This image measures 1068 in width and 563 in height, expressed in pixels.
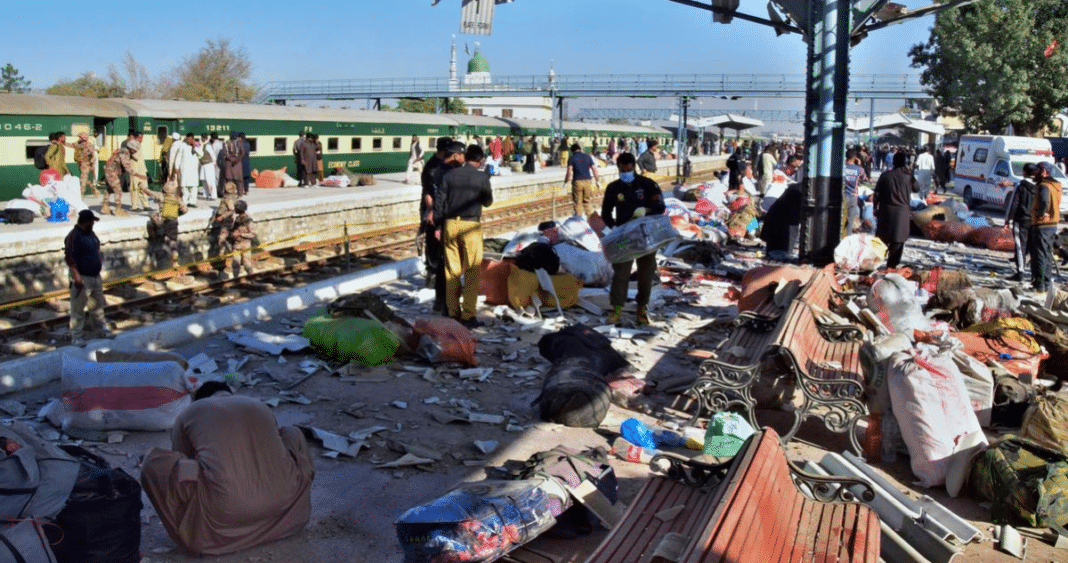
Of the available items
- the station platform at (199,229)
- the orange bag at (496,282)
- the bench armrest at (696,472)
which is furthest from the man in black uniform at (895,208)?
the bench armrest at (696,472)

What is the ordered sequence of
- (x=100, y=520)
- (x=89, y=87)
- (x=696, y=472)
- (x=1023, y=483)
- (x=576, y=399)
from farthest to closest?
(x=89, y=87) < (x=576, y=399) < (x=1023, y=483) < (x=696, y=472) < (x=100, y=520)

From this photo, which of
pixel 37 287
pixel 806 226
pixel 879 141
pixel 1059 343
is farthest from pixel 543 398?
pixel 879 141

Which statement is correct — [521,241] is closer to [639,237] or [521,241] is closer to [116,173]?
[639,237]

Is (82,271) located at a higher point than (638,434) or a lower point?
higher

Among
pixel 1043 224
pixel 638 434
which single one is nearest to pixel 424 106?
pixel 1043 224

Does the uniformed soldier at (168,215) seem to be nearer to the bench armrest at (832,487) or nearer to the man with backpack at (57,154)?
the man with backpack at (57,154)

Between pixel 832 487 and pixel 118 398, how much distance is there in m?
4.46

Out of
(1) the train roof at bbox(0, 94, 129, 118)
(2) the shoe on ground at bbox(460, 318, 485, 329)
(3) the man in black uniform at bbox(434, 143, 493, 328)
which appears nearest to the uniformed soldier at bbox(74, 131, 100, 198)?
(1) the train roof at bbox(0, 94, 129, 118)

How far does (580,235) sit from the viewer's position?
12203mm

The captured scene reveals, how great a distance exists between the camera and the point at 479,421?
6.92 metres

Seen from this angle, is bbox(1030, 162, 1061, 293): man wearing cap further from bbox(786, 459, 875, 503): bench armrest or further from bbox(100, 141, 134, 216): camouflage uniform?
bbox(100, 141, 134, 216): camouflage uniform

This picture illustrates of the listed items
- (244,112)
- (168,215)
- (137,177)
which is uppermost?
(244,112)

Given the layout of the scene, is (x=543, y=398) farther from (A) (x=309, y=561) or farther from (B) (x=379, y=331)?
(A) (x=309, y=561)

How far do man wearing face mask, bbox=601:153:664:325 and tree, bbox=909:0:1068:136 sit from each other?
96.8ft
